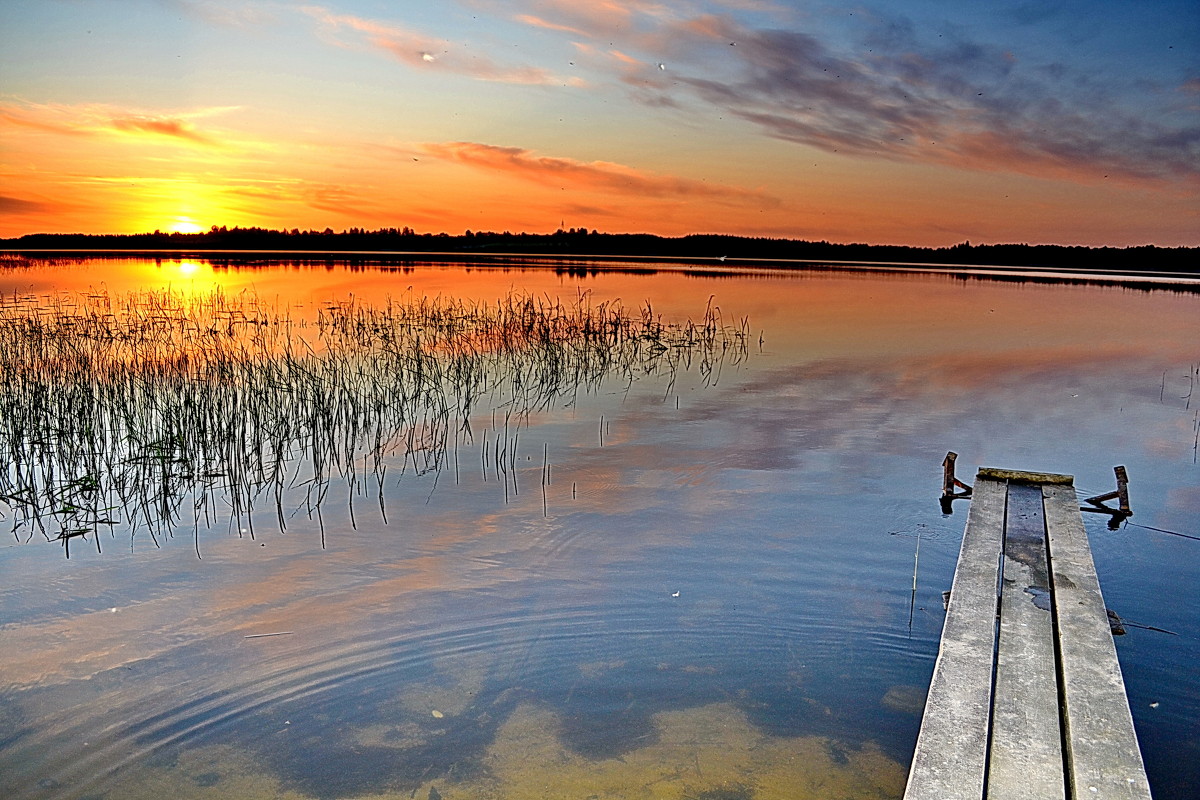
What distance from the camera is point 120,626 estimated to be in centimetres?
504

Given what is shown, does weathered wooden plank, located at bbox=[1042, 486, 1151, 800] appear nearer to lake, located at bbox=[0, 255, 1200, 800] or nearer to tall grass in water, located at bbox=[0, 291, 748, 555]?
lake, located at bbox=[0, 255, 1200, 800]

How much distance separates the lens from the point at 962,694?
3682 mm

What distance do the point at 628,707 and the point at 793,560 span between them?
236 centimetres

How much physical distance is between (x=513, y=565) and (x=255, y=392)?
20.2 ft

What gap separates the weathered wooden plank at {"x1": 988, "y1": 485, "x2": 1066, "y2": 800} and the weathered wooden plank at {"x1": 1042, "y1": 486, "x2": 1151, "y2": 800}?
58mm

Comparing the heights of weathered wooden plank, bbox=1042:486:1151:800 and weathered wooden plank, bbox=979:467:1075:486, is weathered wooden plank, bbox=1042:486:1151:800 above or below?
below

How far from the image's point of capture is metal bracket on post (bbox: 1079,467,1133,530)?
23.8 feet

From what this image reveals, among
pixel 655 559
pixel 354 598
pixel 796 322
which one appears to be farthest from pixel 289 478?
pixel 796 322

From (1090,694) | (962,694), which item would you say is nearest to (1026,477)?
(1090,694)

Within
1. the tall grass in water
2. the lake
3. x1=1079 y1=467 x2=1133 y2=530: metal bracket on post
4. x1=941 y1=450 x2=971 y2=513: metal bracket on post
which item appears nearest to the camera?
the lake

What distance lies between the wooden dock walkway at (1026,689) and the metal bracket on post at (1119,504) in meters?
1.77

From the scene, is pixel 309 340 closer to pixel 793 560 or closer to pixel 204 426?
pixel 204 426

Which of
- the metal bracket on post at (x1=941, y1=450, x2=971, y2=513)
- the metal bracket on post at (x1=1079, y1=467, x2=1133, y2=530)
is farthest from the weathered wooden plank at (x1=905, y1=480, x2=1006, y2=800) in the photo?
the metal bracket on post at (x1=1079, y1=467, x2=1133, y2=530)

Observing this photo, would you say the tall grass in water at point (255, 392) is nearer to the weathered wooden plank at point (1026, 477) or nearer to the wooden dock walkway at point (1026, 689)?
the weathered wooden plank at point (1026, 477)
